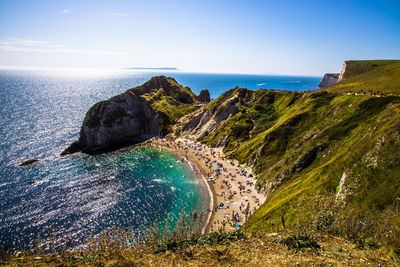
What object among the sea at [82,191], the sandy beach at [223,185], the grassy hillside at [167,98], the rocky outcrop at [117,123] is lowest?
the sea at [82,191]

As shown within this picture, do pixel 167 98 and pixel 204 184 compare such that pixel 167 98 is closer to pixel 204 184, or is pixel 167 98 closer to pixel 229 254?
pixel 204 184

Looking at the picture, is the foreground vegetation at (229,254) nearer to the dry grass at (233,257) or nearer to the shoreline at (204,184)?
the dry grass at (233,257)

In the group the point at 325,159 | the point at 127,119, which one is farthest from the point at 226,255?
the point at 127,119

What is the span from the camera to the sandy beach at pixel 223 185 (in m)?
57.1

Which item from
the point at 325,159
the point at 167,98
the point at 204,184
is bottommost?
the point at 204,184

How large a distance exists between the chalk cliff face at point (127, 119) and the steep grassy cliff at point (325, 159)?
44612mm

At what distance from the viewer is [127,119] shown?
5281 inches

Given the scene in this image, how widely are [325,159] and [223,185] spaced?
35.8m

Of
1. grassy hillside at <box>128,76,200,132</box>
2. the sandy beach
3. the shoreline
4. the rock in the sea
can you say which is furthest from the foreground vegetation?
grassy hillside at <box>128,76,200,132</box>

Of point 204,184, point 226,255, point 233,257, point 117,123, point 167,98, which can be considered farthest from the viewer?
point 167,98

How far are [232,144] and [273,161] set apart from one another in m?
32.6

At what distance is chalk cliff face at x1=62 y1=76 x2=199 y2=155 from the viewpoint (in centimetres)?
11812

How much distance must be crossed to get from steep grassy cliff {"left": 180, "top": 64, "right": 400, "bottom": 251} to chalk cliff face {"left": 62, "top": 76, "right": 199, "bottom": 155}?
1756 inches

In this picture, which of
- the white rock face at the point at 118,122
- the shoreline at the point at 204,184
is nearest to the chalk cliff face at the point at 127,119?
the white rock face at the point at 118,122
